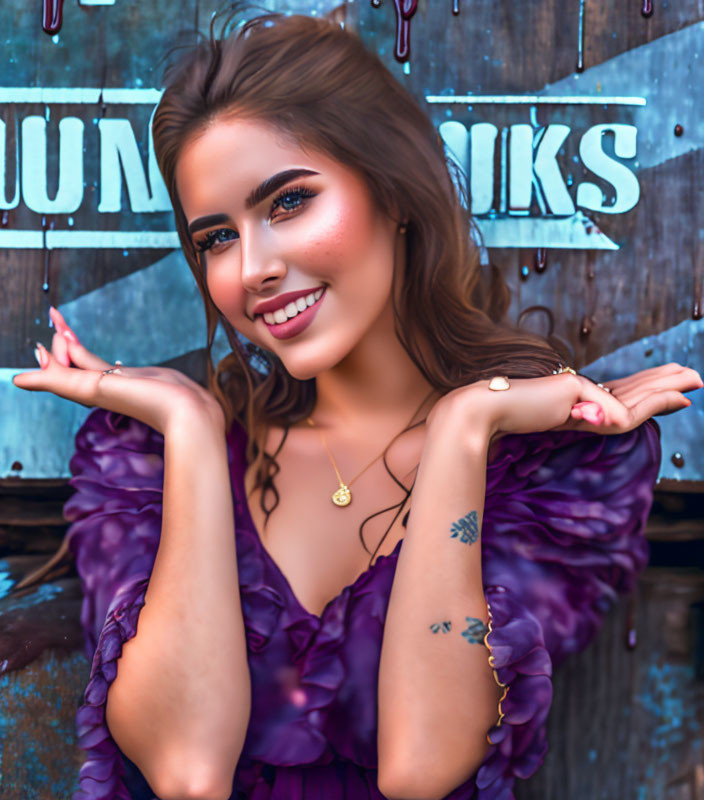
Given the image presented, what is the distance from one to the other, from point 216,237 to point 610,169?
2.64ft

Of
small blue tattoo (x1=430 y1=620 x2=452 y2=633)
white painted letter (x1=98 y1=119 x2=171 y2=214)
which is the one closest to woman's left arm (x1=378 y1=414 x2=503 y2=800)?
small blue tattoo (x1=430 y1=620 x2=452 y2=633)

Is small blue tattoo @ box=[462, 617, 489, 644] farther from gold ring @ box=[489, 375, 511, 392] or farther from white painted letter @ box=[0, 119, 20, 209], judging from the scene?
white painted letter @ box=[0, 119, 20, 209]

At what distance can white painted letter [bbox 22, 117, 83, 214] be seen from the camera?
1649 mm

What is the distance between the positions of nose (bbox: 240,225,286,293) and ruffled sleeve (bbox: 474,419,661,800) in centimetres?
47

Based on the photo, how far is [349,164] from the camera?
1267 millimetres

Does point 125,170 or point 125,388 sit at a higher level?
point 125,170

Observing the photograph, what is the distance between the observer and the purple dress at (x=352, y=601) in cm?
125

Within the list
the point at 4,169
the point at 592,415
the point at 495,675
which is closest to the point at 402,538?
the point at 495,675

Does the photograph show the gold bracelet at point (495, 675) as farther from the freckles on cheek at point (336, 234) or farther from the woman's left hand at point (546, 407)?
the freckles on cheek at point (336, 234)

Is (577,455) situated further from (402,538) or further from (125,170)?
(125,170)

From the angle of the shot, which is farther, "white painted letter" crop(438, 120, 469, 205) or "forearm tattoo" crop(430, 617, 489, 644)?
"white painted letter" crop(438, 120, 469, 205)

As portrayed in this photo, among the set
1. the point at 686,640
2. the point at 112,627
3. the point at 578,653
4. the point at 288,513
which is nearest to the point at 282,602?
the point at 288,513

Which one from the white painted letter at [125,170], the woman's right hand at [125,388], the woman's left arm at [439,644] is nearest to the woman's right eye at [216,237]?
the woman's right hand at [125,388]

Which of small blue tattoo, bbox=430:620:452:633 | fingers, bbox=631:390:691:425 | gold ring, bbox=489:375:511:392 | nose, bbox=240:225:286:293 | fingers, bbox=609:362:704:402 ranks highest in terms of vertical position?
nose, bbox=240:225:286:293
